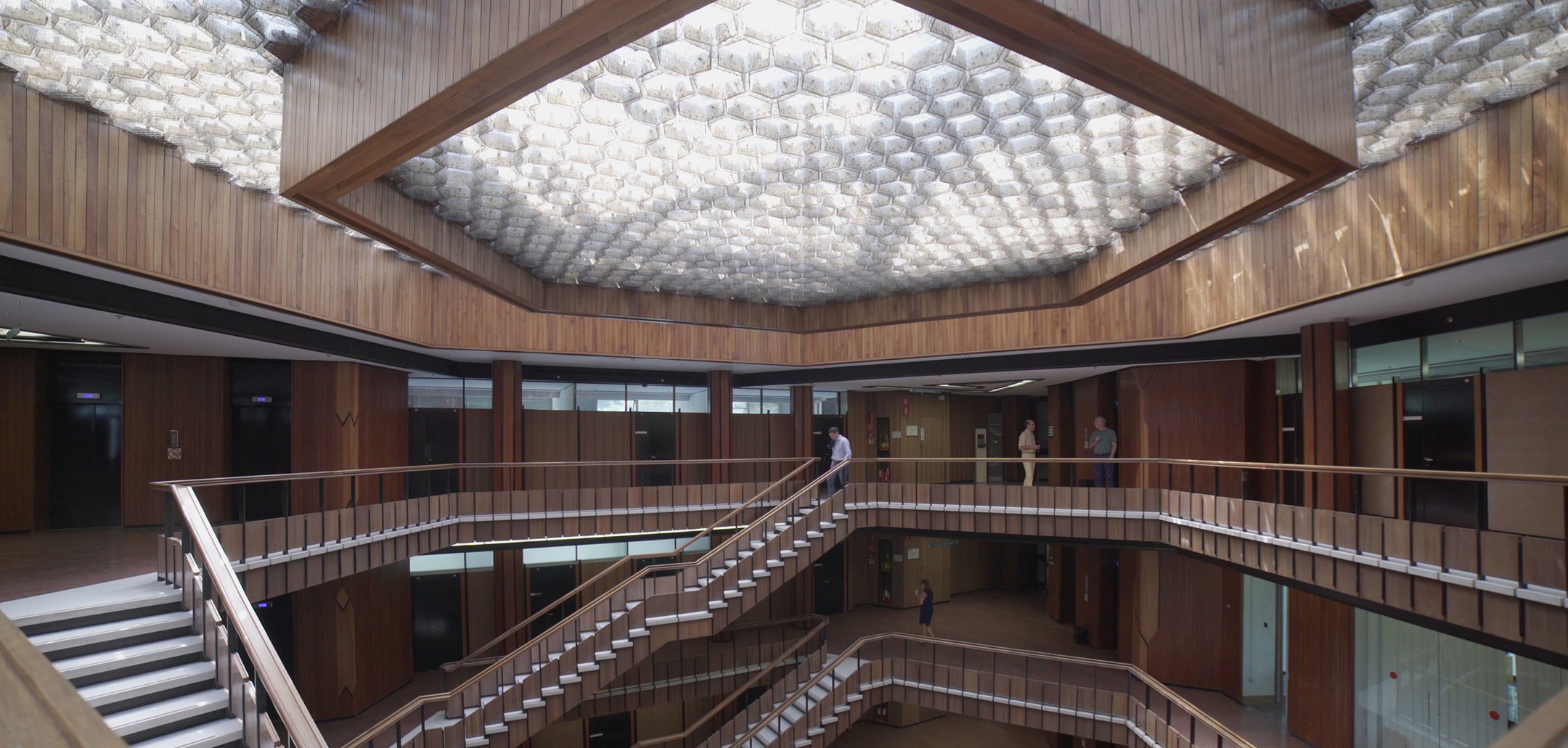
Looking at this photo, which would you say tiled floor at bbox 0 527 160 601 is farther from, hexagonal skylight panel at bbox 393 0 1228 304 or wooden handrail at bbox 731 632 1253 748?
wooden handrail at bbox 731 632 1253 748

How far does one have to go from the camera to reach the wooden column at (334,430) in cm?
1190

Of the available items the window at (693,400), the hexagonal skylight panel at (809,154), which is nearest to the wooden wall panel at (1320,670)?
the hexagonal skylight panel at (809,154)

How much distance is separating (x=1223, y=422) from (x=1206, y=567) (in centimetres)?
272

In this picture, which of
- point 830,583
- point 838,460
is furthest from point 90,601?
point 830,583

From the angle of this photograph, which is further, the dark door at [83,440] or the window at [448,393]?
the window at [448,393]

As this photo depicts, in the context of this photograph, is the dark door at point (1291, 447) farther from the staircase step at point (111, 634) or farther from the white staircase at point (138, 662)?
the staircase step at point (111, 634)

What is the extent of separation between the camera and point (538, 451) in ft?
50.6

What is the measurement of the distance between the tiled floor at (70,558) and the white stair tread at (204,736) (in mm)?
2979

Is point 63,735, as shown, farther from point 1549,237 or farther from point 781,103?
point 1549,237

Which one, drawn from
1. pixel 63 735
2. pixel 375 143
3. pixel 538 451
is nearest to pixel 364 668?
pixel 538 451

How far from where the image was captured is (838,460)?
42.4 ft

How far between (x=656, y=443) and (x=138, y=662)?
456 inches

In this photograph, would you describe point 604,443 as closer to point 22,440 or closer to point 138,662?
point 22,440

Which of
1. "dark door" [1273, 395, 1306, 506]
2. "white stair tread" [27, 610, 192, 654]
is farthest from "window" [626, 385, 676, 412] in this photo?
"dark door" [1273, 395, 1306, 506]
